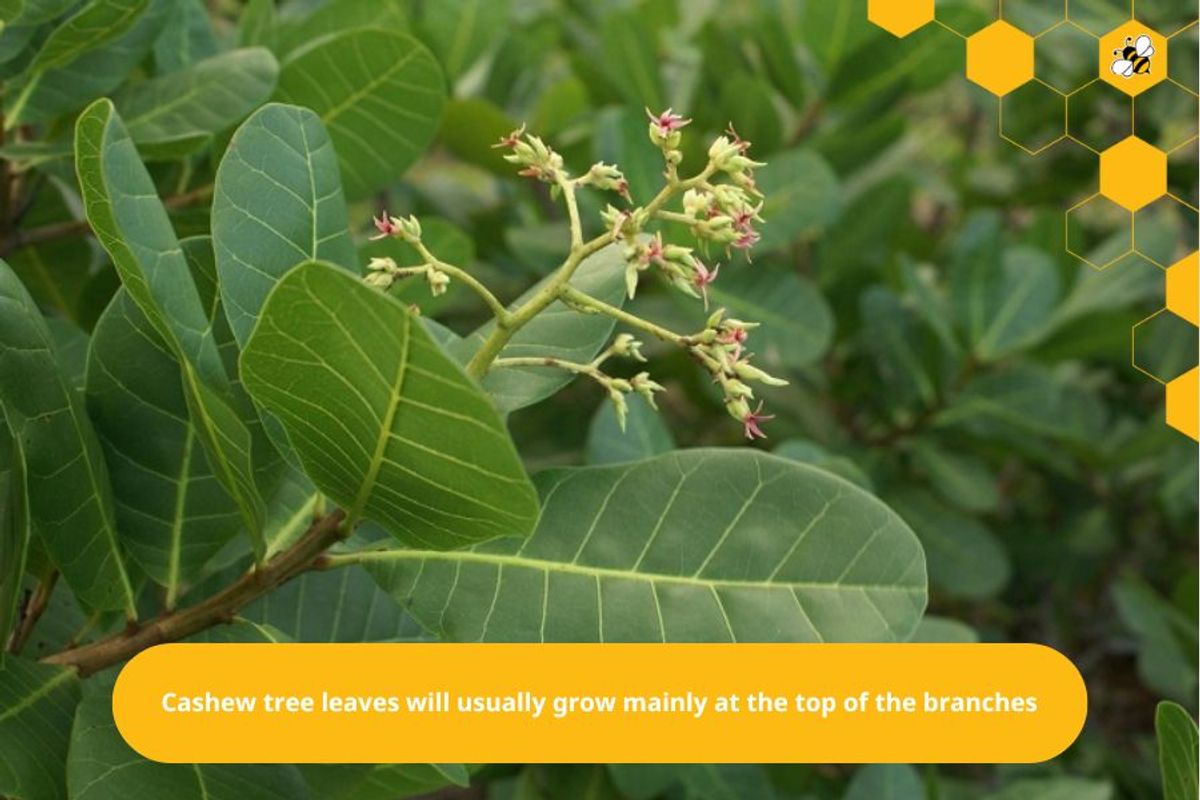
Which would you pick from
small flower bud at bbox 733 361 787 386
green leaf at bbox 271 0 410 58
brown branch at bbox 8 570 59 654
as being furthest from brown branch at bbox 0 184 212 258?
small flower bud at bbox 733 361 787 386

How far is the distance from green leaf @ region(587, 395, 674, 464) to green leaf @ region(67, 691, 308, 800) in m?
0.43

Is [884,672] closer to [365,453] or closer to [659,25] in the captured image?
[365,453]

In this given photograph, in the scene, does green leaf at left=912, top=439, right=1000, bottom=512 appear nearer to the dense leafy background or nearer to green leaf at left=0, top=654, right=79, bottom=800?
the dense leafy background

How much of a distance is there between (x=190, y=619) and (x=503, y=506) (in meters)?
0.24

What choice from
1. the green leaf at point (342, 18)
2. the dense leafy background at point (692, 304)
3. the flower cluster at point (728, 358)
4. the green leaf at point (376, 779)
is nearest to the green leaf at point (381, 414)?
the dense leafy background at point (692, 304)

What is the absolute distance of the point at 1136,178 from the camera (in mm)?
1859

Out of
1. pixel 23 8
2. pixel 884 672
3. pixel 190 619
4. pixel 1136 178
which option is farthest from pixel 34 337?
pixel 1136 178

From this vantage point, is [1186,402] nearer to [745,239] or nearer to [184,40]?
[745,239]

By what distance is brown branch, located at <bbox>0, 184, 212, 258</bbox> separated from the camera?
3.69 ft

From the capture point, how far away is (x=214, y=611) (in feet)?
2.66

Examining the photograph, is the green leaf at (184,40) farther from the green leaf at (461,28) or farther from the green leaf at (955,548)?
the green leaf at (955,548)

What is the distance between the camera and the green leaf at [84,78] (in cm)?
Result: 103

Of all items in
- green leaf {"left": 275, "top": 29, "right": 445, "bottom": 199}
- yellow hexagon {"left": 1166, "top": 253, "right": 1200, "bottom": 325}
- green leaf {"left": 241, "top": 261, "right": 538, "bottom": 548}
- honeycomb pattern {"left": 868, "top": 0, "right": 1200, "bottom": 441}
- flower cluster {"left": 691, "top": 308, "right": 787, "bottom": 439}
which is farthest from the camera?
honeycomb pattern {"left": 868, "top": 0, "right": 1200, "bottom": 441}

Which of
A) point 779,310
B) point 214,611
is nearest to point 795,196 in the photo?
point 779,310
